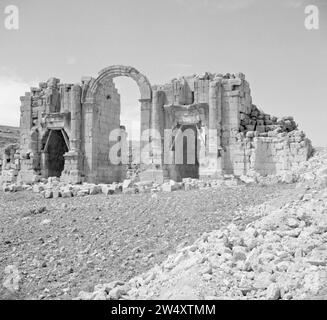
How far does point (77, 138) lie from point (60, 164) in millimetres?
2969

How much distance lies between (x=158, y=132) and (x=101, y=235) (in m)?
9.61

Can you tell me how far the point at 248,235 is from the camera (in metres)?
5.67

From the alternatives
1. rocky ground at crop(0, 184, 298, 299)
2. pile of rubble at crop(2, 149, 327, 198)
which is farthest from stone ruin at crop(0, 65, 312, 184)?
rocky ground at crop(0, 184, 298, 299)

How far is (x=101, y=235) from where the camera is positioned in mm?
7984

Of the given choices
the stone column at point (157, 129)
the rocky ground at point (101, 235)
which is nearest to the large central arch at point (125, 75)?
the stone column at point (157, 129)

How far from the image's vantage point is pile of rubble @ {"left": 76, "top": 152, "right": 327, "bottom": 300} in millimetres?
4254

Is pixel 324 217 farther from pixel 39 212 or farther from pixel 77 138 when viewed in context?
pixel 77 138

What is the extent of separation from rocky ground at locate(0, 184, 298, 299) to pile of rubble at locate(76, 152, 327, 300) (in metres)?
0.79

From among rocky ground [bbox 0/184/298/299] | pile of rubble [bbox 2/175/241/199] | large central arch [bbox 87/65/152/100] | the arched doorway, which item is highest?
large central arch [bbox 87/65/152/100]

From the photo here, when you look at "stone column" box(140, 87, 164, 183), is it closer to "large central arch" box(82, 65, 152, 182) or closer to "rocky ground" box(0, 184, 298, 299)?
"large central arch" box(82, 65, 152, 182)

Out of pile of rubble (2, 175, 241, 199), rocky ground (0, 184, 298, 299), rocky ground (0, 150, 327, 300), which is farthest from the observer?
pile of rubble (2, 175, 241, 199)

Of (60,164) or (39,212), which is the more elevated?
(60,164)

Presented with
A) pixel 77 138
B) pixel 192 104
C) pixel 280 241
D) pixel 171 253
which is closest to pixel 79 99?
pixel 77 138
